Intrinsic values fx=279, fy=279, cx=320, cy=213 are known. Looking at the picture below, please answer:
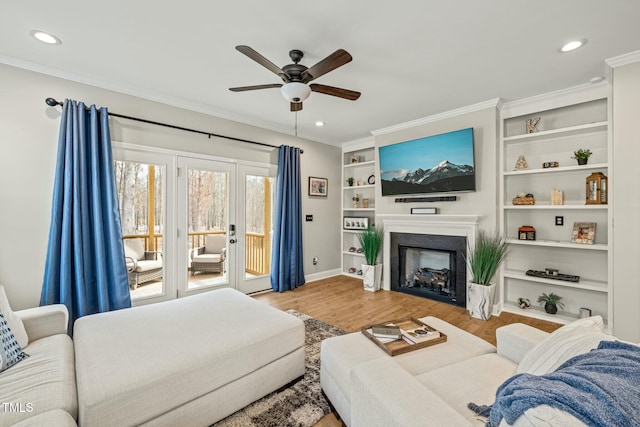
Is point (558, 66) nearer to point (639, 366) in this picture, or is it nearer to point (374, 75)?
point (374, 75)

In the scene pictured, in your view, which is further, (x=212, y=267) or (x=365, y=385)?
(x=212, y=267)

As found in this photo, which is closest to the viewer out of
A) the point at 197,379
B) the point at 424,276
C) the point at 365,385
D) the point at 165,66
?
the point at 365,385

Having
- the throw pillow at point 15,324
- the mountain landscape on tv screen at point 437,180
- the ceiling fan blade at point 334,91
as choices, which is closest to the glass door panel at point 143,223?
the throw pillow at point 15,324

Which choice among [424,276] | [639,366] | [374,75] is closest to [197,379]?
[639,366]

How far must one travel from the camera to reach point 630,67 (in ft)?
8.18

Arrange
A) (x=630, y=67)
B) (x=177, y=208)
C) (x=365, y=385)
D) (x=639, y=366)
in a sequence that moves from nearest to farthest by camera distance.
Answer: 1. (x=639, y=366)
2. (x=365, y=385)
3. (x=630, y=67)
4. (x=177, y=208)

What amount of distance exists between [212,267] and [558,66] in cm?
451

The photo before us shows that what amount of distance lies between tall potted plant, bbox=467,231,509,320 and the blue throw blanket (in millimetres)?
2676

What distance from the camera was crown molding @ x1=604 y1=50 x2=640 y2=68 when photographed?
7.98ft

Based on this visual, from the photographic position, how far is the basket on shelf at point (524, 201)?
11.1 ft

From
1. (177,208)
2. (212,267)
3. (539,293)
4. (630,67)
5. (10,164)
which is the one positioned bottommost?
(539,293)

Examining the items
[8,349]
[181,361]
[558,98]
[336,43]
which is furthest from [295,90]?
[558,98]

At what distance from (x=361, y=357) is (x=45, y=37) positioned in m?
3.33

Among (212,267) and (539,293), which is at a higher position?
(212,267)
